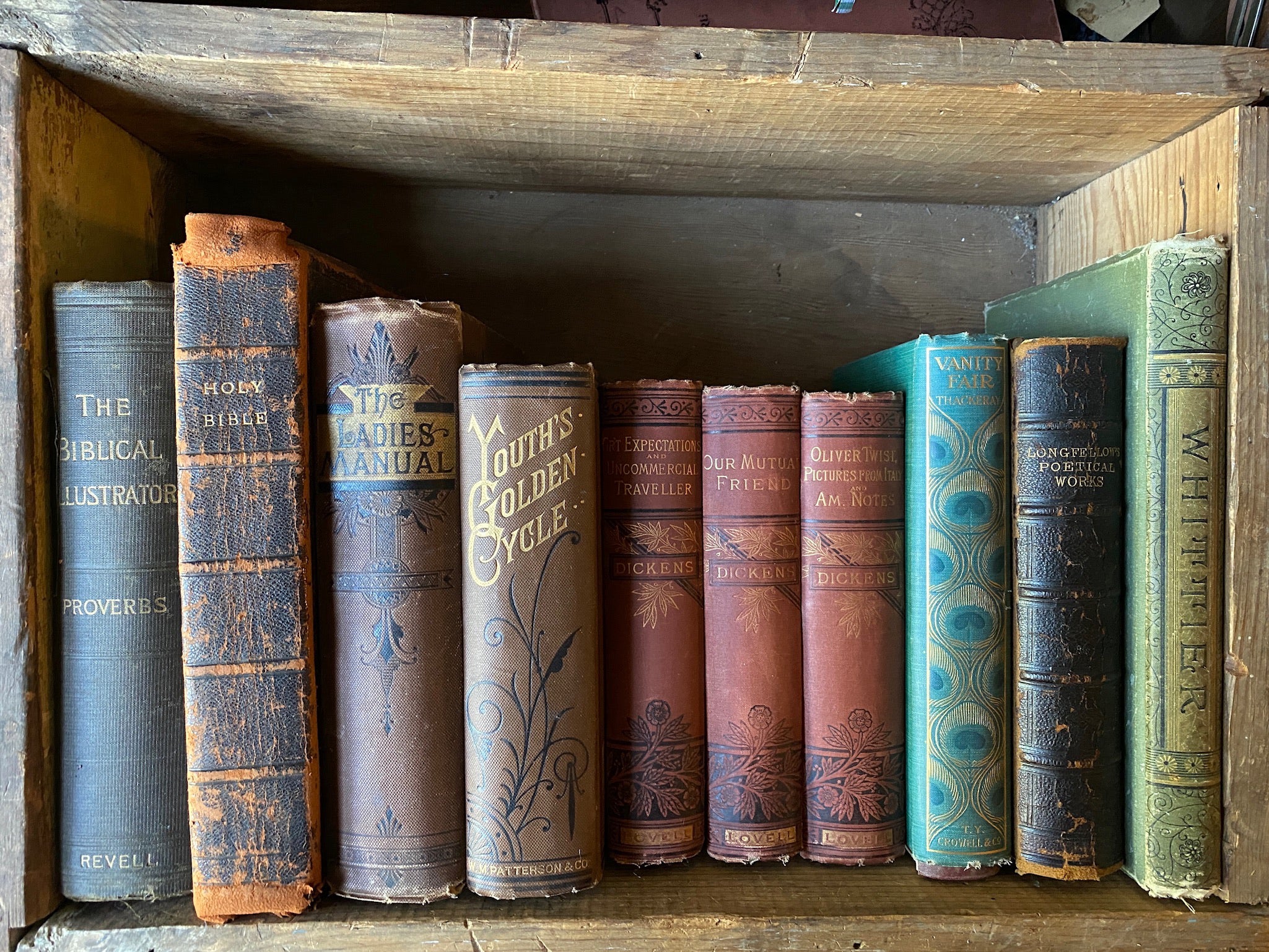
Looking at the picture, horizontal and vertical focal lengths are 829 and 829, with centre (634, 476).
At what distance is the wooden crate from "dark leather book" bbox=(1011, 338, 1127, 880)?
0.18 ft

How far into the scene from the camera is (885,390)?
0.64 meters

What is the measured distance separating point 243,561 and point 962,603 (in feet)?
1.57

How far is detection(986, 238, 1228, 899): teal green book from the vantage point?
549 millimetres

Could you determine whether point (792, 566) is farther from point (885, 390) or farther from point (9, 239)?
point (9, 239)

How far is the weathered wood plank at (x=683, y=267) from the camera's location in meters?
0.81

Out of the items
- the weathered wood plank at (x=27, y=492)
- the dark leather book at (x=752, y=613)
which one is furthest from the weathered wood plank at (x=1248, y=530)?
the weathered wood plank at (x=27, y=492)

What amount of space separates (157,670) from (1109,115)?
2.48 ft

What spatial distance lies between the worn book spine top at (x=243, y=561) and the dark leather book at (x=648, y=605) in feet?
0.68

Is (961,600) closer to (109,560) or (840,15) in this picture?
(840,15)

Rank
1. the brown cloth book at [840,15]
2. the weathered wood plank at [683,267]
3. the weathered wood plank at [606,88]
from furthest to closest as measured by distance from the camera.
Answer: the weathered wood plank at [683,267] → the brown cloth book at [840,15] → the weathered wood plank at [606,88]

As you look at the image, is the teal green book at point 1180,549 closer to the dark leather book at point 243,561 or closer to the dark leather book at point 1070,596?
the dark leather book at point 1070,596

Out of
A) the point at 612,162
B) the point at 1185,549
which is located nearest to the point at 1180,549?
the point at 1185,549

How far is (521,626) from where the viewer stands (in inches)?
21.4

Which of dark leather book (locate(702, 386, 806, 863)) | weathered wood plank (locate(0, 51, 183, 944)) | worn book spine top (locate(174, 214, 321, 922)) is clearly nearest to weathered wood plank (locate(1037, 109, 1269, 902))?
dark leather book (locate(702, 386, 806, 863))
